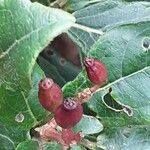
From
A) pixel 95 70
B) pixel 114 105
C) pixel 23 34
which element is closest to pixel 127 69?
pixel 114 105

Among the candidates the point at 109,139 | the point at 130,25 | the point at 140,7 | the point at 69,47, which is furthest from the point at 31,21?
the point at 69,47

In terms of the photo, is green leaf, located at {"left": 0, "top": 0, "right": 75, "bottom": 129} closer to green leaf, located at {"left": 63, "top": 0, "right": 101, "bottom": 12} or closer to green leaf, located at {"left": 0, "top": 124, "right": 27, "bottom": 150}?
green leaf, located at {"left": 0, "top": 124, "right": 27, "bottom": 150}

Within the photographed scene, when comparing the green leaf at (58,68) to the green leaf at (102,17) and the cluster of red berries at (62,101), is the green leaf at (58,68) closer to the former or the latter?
the green leaf at (102,17)

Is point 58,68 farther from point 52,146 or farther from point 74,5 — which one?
point 52,146

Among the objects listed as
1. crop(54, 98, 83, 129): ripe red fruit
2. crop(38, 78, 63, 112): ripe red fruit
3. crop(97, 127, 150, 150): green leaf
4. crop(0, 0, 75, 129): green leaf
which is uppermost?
crop(0, 0, 75, 129): green leaf

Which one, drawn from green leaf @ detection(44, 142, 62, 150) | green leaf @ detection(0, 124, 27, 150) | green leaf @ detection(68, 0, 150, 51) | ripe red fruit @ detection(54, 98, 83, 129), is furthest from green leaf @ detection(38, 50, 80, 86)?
ripe red fruit @ detection(54, 98, 83, 129)

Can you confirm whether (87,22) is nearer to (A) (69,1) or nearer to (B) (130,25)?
(A) (69,1)

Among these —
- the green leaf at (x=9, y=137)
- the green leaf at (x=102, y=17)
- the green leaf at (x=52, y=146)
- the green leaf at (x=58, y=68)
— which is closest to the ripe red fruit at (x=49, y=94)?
the green leaf at (x=52, y=146)
